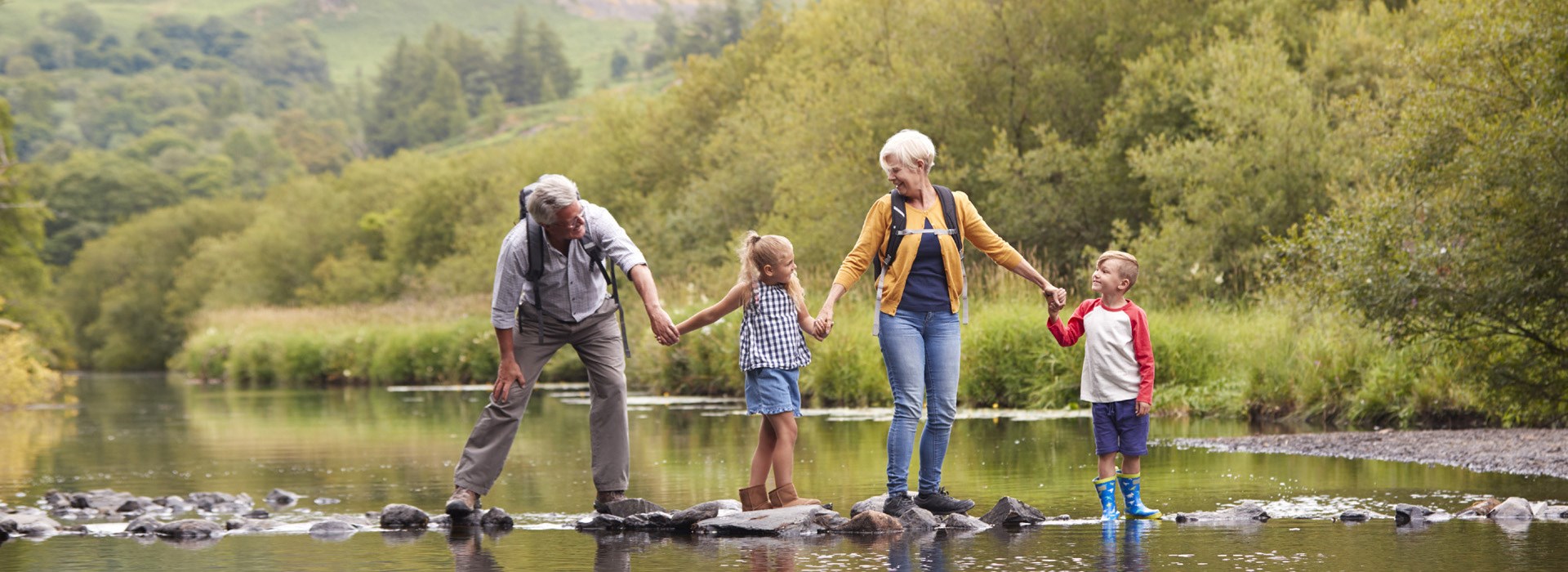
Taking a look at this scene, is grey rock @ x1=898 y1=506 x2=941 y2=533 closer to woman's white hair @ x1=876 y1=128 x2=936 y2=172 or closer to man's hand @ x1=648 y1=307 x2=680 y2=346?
man's hand @ x1=648 y1=307 x2=680 y2=346

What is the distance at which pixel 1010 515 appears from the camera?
8.48 meters

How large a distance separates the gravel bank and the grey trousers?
226 inches

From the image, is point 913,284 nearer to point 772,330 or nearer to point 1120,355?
point 772,330

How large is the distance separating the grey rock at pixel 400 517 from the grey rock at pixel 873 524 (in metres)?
2.49

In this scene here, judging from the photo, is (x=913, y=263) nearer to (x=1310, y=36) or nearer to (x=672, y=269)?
(x=1310, y=36)

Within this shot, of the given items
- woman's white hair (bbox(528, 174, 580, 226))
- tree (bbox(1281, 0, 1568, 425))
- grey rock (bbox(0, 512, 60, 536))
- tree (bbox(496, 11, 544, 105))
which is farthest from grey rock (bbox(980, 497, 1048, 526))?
tree (bbox(496, 11, 544, 105))

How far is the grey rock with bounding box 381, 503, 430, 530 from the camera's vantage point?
9.21 m

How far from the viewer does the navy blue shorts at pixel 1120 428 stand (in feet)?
28.8

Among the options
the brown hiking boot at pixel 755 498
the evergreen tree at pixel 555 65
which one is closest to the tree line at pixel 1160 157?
the brown hiking boot at pixel 755 498

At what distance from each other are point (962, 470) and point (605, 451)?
3.42 metres

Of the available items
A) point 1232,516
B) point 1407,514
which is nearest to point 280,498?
point 1232,516

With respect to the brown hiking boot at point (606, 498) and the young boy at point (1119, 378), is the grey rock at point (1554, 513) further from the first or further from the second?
the brown hiking boot at point (606, 498)

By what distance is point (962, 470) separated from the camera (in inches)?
466

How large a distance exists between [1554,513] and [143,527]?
742 centimetres
